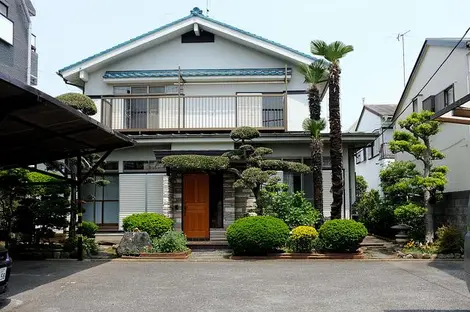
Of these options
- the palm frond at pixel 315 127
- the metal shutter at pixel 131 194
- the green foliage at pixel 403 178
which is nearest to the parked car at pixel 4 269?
the metal shutter at pixel 131 194

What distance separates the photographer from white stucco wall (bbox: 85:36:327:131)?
17.3m

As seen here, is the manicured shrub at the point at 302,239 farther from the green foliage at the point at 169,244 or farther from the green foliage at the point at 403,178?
the green foliage at the point at 169,244

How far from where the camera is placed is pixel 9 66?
70.1ft

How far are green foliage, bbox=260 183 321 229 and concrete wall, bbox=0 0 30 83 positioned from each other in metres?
14.5

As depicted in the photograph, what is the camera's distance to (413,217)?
13031 mm

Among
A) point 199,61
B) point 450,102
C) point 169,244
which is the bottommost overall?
point 169,244

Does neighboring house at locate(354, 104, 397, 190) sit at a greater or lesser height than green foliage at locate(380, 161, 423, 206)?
greater

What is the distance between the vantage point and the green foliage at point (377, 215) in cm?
1625

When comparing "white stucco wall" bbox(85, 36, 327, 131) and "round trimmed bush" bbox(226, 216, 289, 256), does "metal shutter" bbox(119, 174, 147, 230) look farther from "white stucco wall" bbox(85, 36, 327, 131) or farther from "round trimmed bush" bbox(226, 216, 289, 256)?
"round trimmed bush" bbox(226, 216, 289, 256)

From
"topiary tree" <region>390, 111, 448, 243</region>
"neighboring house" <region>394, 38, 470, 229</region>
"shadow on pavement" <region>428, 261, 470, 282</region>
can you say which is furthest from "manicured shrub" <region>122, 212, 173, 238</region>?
"neighboring house" <region>394, 38, 470, 229</region>

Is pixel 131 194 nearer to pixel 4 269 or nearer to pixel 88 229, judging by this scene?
pixel 88 229

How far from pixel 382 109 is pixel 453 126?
56.2 ft

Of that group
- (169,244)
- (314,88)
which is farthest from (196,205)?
(314,88)

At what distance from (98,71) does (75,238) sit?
311 inches
